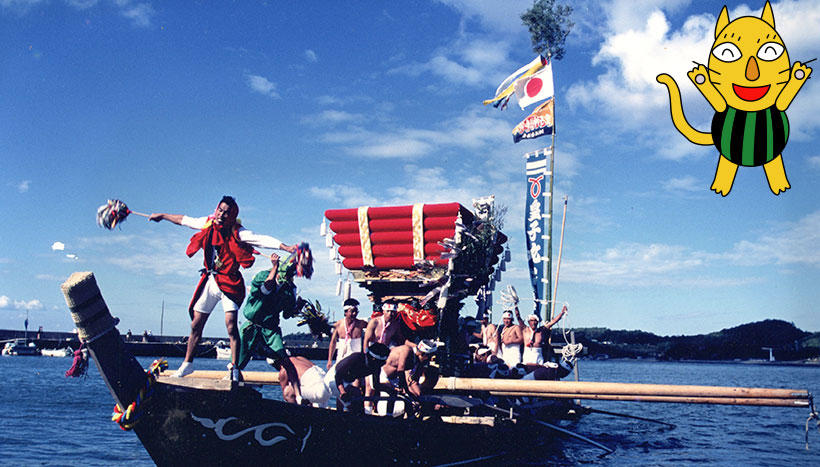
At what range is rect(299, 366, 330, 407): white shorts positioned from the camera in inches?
294

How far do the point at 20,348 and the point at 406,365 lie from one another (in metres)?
69.2

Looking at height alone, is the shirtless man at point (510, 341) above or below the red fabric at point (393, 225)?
below

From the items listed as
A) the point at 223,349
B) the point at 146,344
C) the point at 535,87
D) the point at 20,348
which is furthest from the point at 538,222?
the point at 20,348

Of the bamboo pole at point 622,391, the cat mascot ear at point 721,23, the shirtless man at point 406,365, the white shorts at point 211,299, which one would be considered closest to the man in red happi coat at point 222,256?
the white shorts at point 211,299

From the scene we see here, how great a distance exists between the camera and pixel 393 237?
11633 millimetres

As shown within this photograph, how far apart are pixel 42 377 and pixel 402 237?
115 feet

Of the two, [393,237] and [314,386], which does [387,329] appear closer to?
[393,237]

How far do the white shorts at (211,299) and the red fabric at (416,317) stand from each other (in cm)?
433

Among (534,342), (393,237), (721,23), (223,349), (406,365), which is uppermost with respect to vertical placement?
(721,23)

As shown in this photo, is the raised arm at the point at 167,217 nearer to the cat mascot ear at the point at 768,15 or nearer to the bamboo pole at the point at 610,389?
the bamboo pole at the point at 610,389

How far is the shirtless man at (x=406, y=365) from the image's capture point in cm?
914

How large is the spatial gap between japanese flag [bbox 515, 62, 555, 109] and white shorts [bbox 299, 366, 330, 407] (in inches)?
623

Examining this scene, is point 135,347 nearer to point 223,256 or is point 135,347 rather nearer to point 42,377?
point 42,377

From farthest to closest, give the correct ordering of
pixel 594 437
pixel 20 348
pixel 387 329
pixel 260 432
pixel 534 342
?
pixel 20 348 < pixel 594 437 < pixel 534 342 < pixel 387 329 < pixel 260 432
